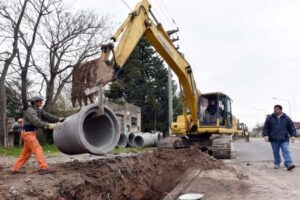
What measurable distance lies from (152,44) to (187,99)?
3.70 metres

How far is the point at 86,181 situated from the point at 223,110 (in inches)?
411

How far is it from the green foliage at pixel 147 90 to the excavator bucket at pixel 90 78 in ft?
122

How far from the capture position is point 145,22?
11.6 meters

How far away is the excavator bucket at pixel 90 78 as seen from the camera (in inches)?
333

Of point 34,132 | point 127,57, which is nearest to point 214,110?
point 127,57

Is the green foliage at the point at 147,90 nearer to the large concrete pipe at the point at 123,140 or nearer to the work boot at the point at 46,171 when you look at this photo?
the large concrete pipe at the point at 123,140

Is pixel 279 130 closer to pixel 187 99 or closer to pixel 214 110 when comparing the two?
pixel 187 99

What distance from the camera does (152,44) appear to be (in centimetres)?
1291

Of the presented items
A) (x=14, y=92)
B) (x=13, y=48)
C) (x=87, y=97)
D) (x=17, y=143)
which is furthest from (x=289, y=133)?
(x=14, y=92)

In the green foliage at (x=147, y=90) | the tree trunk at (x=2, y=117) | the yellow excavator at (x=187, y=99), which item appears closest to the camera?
the yellow excavator at (x=187, y=99)

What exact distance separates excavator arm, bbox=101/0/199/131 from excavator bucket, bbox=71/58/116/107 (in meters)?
0.44

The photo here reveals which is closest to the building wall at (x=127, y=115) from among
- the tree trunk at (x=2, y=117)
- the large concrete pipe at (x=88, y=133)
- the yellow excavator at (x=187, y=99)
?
the tree trunk at (x=2, y=117)

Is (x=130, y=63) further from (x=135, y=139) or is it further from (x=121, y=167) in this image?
(x=121, y=167)

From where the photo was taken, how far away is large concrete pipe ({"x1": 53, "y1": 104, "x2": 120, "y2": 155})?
7742 mm
